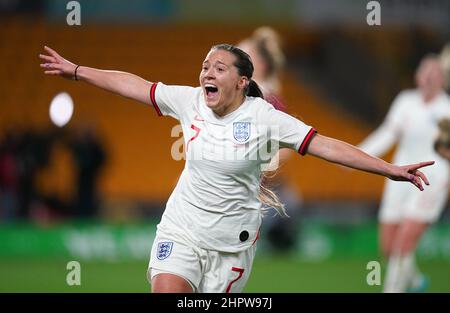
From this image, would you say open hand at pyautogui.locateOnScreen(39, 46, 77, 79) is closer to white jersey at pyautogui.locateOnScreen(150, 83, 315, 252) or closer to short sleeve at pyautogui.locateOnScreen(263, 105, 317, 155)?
white jersey at pyautogui.locateOnScreen(150, 83, 315, 252)

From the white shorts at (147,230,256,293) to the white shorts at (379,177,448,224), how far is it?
413cm

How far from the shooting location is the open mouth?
6699 mm

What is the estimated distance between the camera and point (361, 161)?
653cm

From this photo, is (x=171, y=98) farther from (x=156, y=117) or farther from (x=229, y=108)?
(x=156, y=117)

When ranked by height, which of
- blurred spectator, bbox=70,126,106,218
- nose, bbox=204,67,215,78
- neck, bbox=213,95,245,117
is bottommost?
neck, bbox=213,95,245,117

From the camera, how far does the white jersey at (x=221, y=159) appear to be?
6738 mm

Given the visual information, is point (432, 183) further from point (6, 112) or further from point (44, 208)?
point (6, 112)

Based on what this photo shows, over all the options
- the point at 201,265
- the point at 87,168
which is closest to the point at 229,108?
the point at 201,265

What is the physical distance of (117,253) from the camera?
16188 mm

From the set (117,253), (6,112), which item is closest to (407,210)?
(117,253)

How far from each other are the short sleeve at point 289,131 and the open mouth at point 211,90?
371 mm

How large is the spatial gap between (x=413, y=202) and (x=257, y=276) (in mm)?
3134

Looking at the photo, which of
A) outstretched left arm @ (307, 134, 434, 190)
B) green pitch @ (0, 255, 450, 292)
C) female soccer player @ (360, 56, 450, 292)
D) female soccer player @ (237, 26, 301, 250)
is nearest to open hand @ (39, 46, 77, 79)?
female soccer player @ (237, 26, 301, 250)
